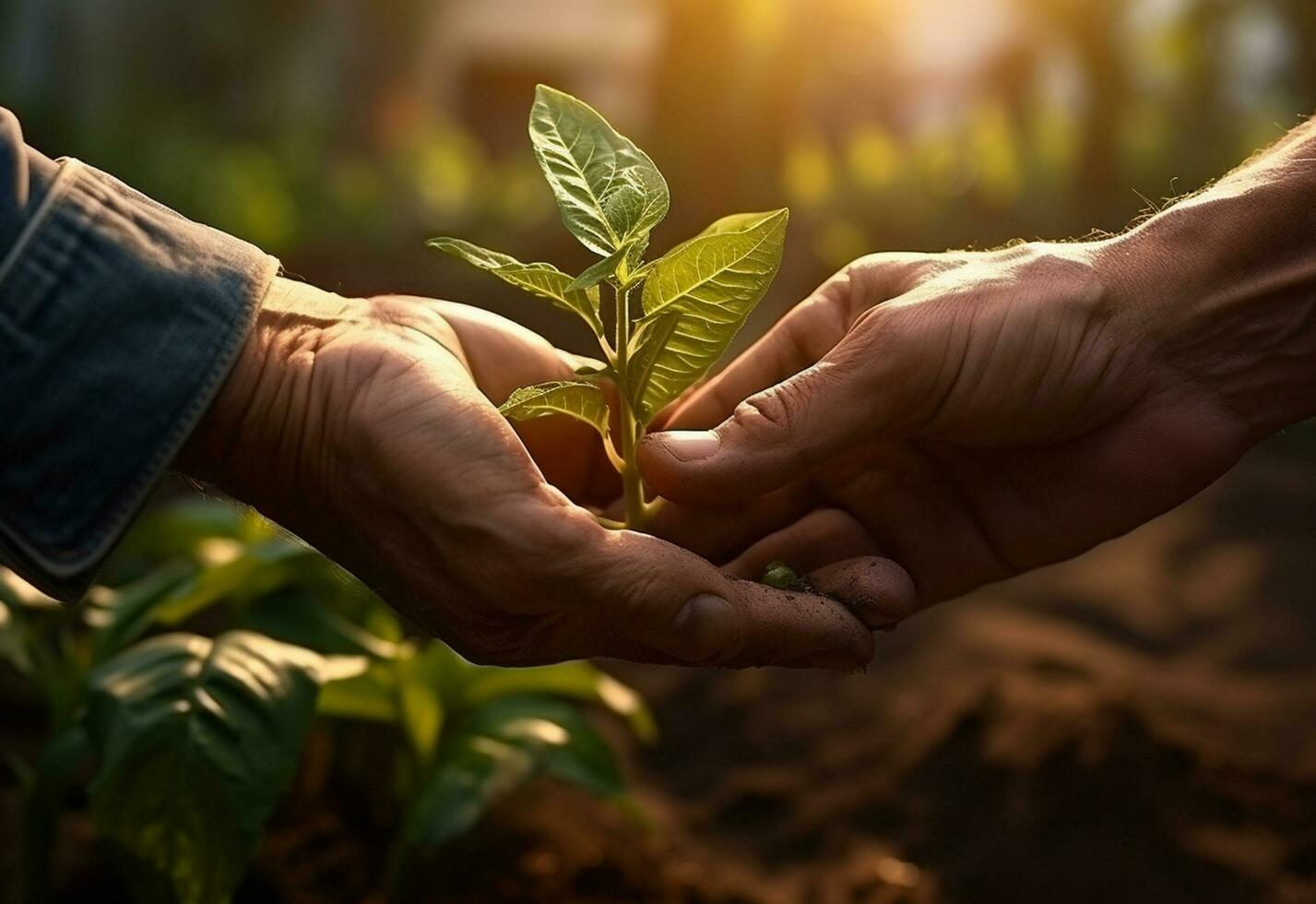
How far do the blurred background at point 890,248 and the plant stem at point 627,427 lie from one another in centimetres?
96

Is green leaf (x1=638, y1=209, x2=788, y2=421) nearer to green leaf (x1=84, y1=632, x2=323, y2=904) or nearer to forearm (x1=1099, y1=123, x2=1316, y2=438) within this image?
forearm (x1=1099, y1=123, x2=1316, y2=438)

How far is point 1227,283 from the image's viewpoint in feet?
6.01

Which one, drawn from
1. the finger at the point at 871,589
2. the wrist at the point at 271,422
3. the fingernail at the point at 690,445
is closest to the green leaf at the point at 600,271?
the fingernail at the point at 690,445

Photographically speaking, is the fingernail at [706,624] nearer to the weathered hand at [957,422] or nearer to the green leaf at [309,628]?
the weathered hand at [957,422]

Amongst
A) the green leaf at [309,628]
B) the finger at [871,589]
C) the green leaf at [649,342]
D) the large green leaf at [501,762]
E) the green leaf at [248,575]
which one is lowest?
the large green leaf at [501,762]

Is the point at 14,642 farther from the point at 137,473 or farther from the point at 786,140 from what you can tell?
the point at 786,140

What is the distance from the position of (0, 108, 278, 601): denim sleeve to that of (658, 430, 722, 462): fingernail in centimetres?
54

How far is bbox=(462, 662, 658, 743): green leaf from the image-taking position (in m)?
2.42

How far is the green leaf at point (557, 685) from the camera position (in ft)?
7.93

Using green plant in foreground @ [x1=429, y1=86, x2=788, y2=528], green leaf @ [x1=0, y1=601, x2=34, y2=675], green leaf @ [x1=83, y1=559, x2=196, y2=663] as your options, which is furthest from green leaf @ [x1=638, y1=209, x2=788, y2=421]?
green leaf @ [x1=0, y1=601, x2=34, y2=675]

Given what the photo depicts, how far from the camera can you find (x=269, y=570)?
238 cm

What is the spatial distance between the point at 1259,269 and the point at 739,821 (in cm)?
169

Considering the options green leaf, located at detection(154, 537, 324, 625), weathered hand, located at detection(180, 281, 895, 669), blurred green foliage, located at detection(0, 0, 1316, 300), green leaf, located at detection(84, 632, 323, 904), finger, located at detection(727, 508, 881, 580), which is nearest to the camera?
weathered hand, located at detection(180, 281, 895, 669)

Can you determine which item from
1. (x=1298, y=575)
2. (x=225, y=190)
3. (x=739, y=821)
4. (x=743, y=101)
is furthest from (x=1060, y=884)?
(x=225, y=190)
